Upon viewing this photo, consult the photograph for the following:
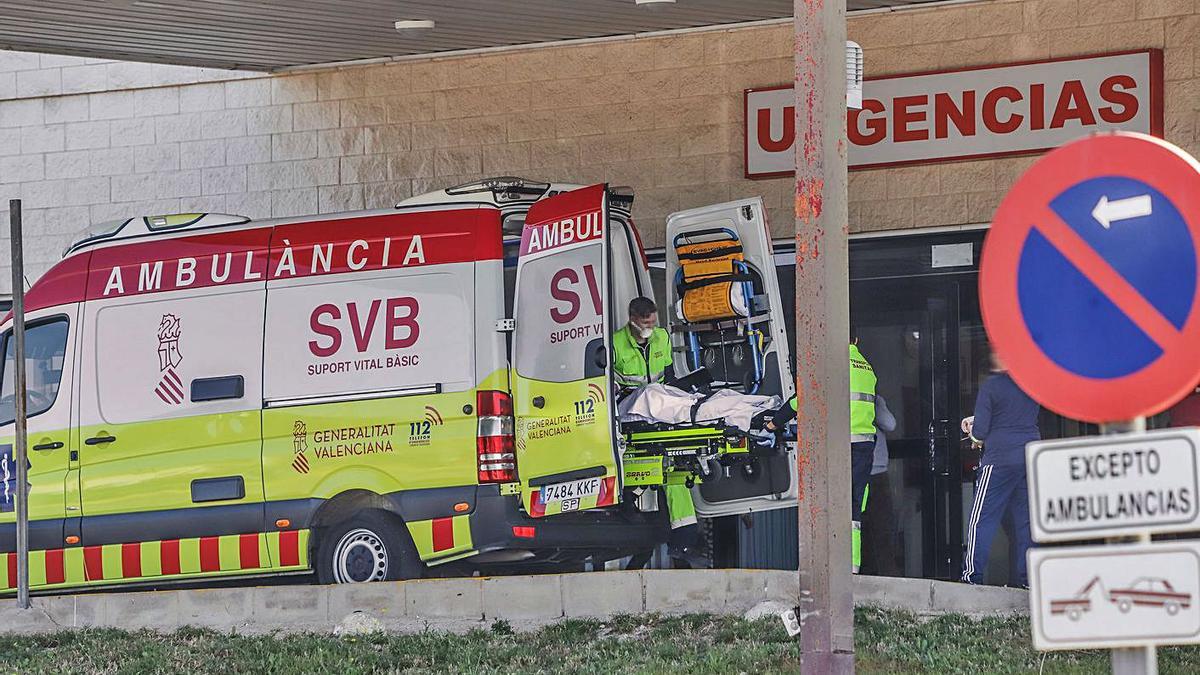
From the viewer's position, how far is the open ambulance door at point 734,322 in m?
11.1

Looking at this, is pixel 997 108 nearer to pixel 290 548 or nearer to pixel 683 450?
pixel 683 450

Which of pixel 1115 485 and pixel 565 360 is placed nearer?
pixel 1115 485

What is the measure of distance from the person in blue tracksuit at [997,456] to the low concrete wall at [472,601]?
4.19 ft

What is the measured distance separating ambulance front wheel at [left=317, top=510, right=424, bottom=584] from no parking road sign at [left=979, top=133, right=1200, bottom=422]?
24.8 feet

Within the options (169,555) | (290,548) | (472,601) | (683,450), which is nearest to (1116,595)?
(472,601)

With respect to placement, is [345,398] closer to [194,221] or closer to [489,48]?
[194,221]

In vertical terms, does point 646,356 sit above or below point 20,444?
above

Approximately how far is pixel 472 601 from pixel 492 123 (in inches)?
203

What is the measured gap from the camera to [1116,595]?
138 inches

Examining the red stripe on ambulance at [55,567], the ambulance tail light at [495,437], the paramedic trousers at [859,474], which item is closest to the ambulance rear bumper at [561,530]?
the ambulance tail light at [495,437]

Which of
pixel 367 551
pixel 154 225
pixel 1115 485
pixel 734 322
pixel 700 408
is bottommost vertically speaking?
pixel 367 551

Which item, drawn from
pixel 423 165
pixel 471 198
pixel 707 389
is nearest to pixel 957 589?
pixel 707 389

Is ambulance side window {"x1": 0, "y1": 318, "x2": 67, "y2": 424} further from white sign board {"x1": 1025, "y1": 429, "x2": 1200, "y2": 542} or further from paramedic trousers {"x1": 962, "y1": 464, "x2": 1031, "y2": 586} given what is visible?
white sign board {"x1": 1025, "y1": 429, "x2": 1200, "y2": 542}

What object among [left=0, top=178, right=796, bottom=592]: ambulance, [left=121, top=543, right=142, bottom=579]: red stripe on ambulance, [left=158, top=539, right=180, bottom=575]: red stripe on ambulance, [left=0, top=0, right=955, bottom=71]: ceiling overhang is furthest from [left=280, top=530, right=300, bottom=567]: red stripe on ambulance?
[left=0, top=0, right=955, bottom=71]: ceiling overhang
